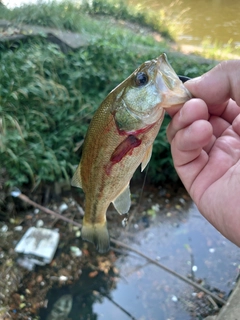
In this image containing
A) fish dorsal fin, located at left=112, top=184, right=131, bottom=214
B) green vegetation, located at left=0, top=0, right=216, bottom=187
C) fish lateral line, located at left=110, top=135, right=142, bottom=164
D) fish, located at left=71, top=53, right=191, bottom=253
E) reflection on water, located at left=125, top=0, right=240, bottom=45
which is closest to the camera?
fish, located at left=71, top=53, right=191, bottom=253

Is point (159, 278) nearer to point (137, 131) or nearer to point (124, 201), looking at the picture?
point (124, 201)

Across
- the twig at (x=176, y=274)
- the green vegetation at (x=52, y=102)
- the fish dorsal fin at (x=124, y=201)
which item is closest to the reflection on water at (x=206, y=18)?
the green vegetation at (x=52, y=102)

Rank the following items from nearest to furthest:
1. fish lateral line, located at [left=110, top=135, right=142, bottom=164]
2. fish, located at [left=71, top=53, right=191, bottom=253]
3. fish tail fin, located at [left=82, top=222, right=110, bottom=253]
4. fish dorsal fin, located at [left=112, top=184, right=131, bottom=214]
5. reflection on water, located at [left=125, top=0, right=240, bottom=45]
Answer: fish, located at [left=71, top=53, right=191, bottom=253] < fish lateral line, located at [left=110, top=135, right=142, bottom=164] < fish dorsal fin, located at [left=112, top=184, right=131, bottom=214] < fish tail fin, located at [left=82, top=222, right=110, bottom=253] < reflection on water, located at [left=125, top=0, right=240, bottom=45]

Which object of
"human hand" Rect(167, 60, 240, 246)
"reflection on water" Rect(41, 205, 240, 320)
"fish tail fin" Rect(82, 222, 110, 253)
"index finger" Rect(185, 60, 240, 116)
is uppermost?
"index finger" Rect(185, 60, 240, 116)

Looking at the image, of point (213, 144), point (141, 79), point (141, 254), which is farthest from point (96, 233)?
point (141, 254)

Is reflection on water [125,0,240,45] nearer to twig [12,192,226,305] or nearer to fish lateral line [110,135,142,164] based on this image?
twig [12,192,226,305]

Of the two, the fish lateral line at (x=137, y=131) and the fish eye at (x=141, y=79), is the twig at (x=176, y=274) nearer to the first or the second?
the fish lateral line at (x=137, y=131)

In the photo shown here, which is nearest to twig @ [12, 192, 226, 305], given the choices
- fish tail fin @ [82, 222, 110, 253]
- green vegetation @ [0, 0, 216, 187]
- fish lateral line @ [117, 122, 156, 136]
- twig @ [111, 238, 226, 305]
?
twig @ [111, 238, 226, 305]
